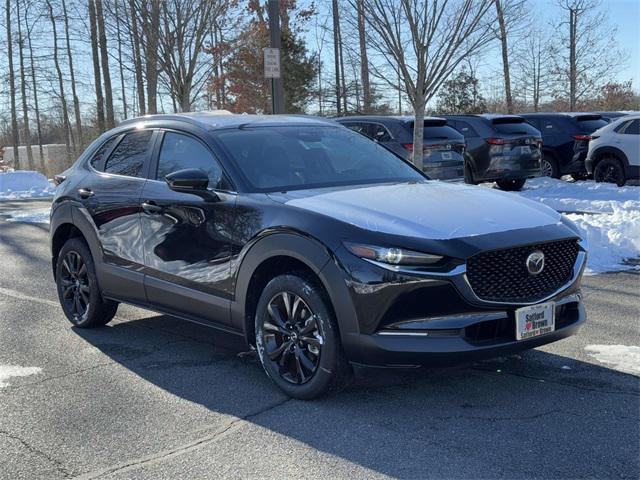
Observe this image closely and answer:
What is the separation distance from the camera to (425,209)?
4.27 meters

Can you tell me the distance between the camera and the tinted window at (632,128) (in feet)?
49.5

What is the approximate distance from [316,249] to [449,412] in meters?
1.17

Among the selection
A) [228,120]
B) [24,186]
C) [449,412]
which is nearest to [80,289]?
[228,120]

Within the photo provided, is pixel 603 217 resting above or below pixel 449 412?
above

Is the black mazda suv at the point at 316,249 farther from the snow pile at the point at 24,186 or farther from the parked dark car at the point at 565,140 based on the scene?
the snow pile at the point at 24,186

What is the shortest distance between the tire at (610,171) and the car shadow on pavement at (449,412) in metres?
11.4

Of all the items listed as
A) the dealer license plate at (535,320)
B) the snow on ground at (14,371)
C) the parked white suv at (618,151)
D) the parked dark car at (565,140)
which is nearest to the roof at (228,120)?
the snow on ground at (14,371)

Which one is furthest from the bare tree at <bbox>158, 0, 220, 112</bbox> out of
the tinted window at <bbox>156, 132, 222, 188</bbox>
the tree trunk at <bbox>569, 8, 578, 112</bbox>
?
the tree trunk at <bbox>569, 8, 578, 112</bbox>

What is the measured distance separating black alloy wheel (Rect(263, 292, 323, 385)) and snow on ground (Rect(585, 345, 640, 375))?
204cm

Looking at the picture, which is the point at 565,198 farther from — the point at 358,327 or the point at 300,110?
the point at 300,110

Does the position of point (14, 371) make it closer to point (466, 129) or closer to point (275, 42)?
point (275, 42)

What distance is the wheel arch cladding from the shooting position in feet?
13.1

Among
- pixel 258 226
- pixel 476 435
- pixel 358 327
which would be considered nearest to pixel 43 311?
pixel 258 226

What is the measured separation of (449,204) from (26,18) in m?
36.8
